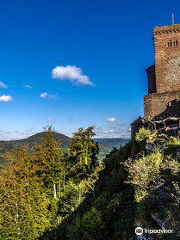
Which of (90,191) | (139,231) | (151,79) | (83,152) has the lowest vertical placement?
(90,191)

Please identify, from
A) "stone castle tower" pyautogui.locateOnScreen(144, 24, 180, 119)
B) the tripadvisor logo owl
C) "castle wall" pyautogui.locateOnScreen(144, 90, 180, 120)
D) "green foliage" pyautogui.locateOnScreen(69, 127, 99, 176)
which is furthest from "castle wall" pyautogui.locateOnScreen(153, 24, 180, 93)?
the tripadvisor logo owl

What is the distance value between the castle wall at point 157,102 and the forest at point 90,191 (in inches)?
333

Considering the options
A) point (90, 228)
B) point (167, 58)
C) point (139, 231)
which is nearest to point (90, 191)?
→ point (90, 228)

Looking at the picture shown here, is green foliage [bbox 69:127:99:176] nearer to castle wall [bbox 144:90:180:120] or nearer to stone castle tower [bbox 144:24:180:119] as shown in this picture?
castle wall [bbox 144:90:180:120]

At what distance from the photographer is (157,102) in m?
33.0

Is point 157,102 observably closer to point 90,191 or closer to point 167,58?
point 167,58

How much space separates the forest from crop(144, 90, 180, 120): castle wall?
27.8ft

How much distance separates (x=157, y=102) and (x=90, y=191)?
14.2 m

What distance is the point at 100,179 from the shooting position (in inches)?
1096

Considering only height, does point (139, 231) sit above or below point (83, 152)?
below

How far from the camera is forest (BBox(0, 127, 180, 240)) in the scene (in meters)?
11.2

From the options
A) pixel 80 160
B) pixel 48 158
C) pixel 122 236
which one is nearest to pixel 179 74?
pixel 80 160

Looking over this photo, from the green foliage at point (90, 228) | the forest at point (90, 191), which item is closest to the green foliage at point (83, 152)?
the forest at point (90, 191)

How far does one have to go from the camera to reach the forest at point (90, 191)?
11.2 metres
